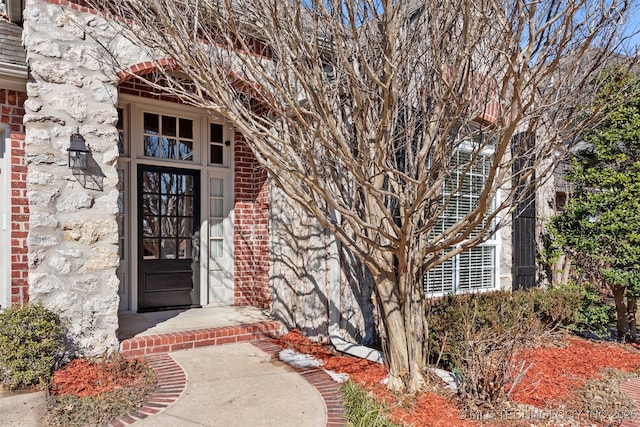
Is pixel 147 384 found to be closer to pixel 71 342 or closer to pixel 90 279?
pixel 71 342

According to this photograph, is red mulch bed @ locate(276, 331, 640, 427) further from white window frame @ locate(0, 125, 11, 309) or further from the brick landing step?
white window frame @ locate(0, 125, 11, 309)

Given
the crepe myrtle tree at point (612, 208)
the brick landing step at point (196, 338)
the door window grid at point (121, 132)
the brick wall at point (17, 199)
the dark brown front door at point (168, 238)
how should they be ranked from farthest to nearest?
the dark brown front door at point (168, 238), the door window grid at point (121, 132), the crepe myrtle tree at point (612, 208), the brick wall at point (17, 199), the brick landing step at point (196, 338)

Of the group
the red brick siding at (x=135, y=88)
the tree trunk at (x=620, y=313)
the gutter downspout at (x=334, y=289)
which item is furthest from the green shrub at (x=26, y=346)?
the tree trunk at (x=620, y=313)

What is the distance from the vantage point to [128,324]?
5.10 meters

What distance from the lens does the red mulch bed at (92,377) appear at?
358 cm

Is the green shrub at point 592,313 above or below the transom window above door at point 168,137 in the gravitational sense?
below

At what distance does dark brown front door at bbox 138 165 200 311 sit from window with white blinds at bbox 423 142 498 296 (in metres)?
3.47

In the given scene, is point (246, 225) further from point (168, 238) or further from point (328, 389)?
point (328, 389)

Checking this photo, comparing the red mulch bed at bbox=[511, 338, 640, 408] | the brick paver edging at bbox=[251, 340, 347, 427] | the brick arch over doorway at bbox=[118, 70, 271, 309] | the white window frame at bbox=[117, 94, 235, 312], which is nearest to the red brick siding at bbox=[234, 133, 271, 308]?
the brick arch over doorway at bbox=[118, 70, 271, 309]

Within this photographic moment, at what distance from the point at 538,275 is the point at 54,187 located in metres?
7.20

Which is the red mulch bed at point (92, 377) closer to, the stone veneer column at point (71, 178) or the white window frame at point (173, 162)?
the stone veneer column at point (71, 178)

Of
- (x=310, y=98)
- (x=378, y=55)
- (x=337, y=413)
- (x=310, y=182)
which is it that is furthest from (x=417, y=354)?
(x=378, y=55)

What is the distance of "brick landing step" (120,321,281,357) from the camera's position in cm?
443

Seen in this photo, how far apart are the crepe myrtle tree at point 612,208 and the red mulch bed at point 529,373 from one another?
2.90ft
